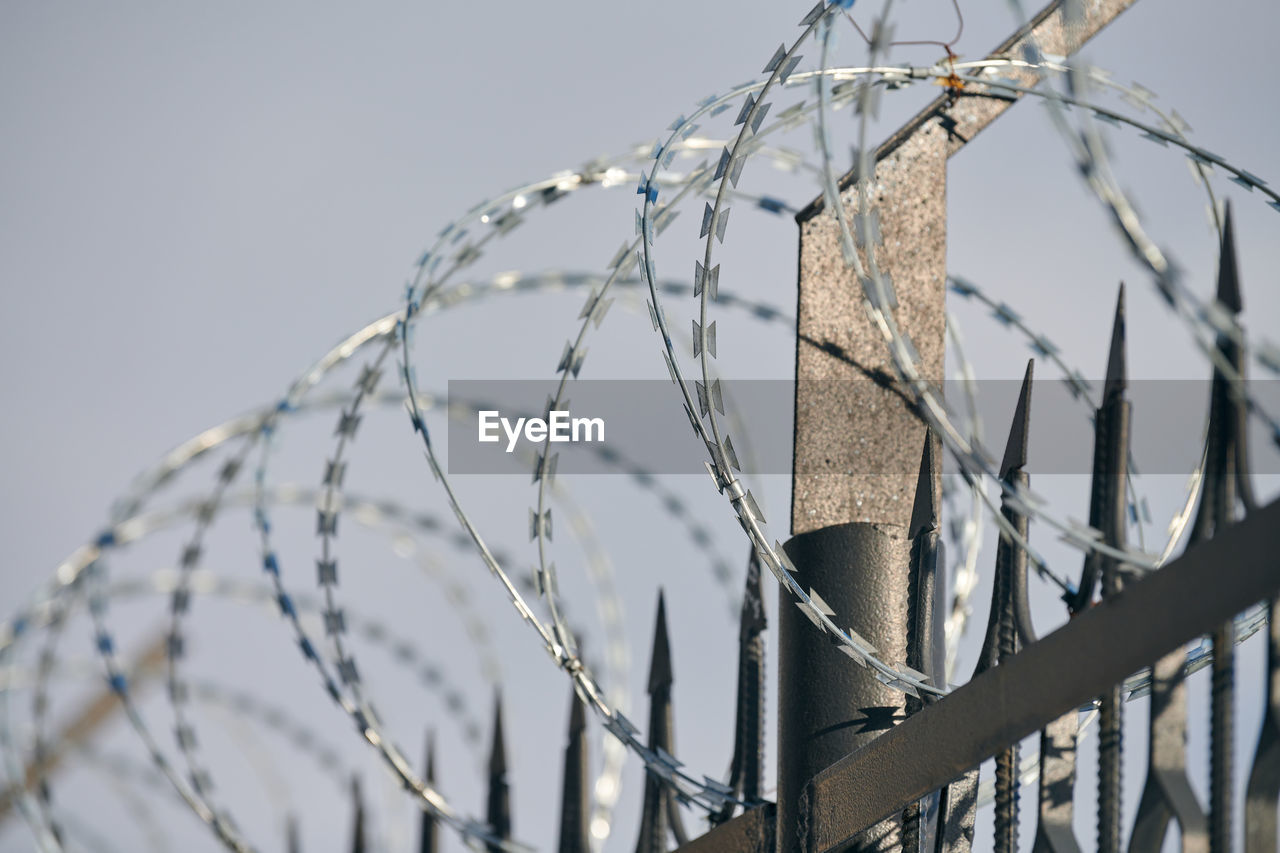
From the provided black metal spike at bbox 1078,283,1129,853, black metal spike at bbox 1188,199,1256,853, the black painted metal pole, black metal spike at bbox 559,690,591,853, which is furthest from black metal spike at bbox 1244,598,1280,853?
black metal spike at bbox 559,690,591,853

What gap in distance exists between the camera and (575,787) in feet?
26.3

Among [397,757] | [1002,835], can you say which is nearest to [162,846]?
[397,757]

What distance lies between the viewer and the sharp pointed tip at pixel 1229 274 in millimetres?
4070

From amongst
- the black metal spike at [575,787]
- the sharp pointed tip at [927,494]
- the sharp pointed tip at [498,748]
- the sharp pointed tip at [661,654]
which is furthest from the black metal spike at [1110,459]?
the sharp pointed tip at [498,748]

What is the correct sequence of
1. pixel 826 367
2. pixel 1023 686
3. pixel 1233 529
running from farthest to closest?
pixel 826 367 < pixel 1023 686 < pixel 1233 529

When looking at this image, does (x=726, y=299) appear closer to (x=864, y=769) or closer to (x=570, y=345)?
(x=570, y=345)

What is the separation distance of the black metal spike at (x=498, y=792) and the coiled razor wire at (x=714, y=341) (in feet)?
1.39

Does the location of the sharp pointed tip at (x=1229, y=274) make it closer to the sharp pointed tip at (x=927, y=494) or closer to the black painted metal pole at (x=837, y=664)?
the sharp pointed tip at (x=927, y=494)

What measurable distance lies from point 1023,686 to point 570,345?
2.71m

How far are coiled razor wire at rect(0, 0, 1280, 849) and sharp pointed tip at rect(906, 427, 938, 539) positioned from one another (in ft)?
1.27

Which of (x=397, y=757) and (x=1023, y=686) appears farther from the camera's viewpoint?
(x=397, y=757)

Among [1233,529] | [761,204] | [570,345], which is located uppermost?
[761,204]

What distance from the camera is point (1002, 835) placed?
461cm

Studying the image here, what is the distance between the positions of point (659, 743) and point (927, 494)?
2.29m
